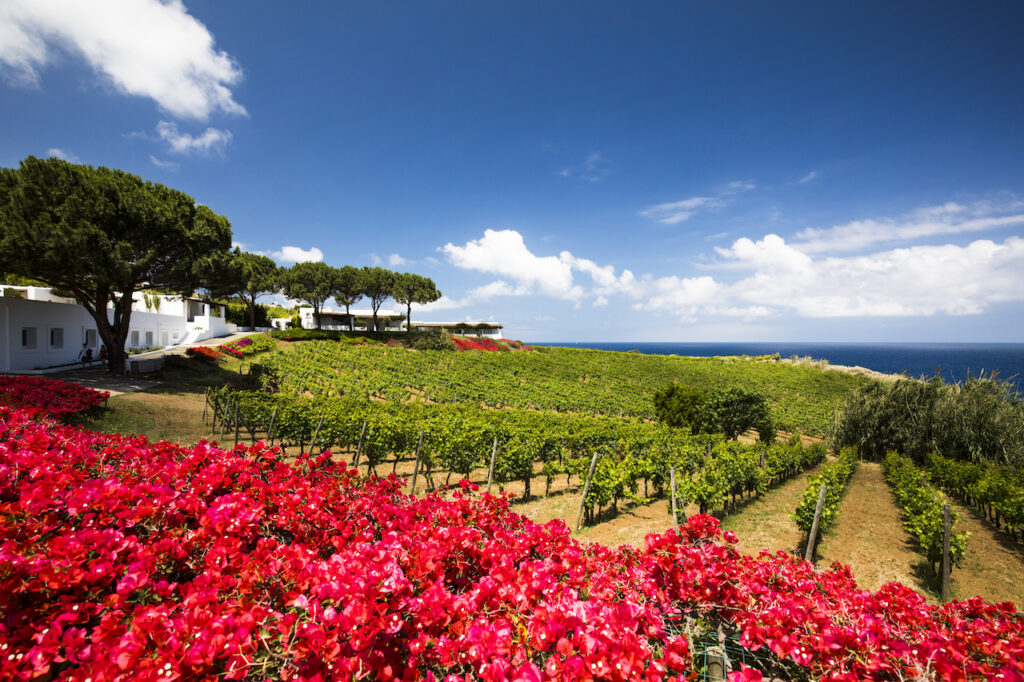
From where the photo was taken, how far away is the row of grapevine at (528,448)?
10.8 metres

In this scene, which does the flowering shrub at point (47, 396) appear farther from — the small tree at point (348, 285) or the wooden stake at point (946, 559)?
the small tree at point (348, 285)

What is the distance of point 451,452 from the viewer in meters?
11.4

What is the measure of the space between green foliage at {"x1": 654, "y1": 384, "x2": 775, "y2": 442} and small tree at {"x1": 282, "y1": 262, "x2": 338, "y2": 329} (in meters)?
40.1

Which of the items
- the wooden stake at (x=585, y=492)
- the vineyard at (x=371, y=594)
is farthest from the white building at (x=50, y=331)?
the wooden stake at (x=585, y=492)

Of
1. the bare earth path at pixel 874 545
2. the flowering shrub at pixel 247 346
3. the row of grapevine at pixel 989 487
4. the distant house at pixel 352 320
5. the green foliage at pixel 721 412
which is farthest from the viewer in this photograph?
the distant house at pixel 352 320

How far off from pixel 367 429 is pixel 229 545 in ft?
35.6

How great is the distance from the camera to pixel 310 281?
46.4 metres

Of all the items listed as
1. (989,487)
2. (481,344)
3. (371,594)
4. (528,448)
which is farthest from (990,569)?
(481,344)

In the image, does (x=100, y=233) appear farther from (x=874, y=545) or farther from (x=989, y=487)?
(x=989, y=487)

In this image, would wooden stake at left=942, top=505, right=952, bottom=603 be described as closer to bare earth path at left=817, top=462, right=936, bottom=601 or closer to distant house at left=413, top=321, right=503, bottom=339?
bare earth path at left=817, top=462, right=936, bottom=601

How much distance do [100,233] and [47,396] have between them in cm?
1165

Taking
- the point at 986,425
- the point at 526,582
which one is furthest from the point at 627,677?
the point at 986,425

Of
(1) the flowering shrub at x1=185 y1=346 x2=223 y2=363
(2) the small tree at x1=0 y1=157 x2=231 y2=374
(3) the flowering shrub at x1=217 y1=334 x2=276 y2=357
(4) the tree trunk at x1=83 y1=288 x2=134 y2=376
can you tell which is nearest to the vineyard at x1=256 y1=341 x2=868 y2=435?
(3) the flowering shrub at x1=217 y1=334 x2=276 y2=357

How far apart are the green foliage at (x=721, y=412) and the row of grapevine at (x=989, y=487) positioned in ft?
22.7
